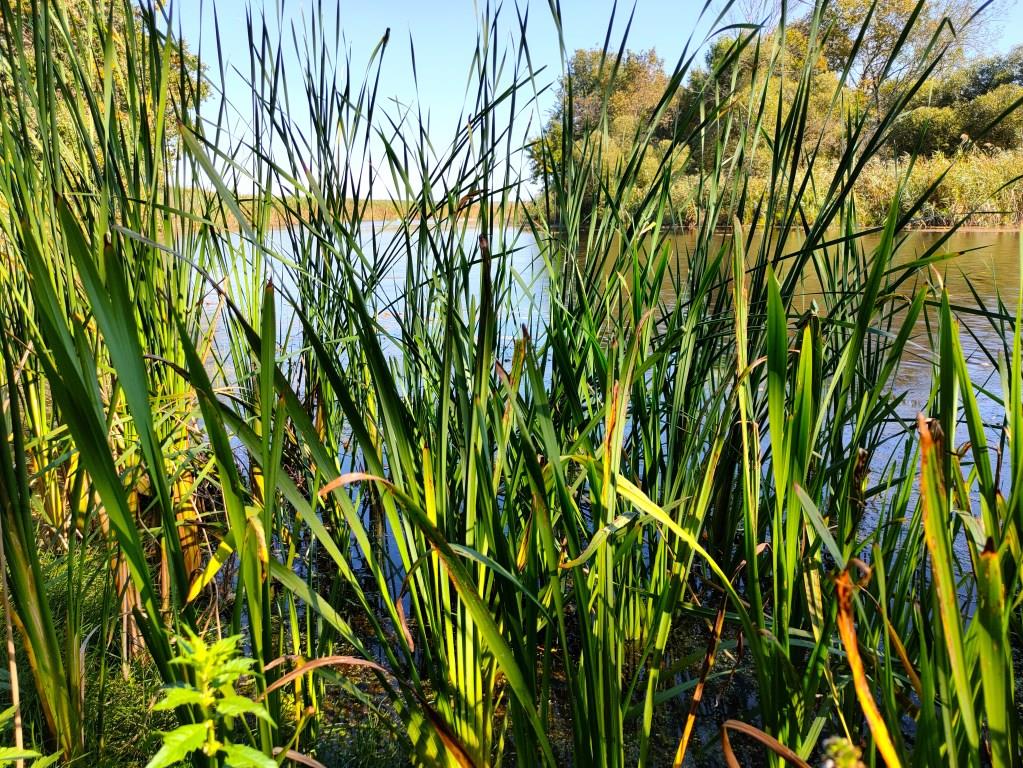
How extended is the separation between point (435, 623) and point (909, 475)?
539 millimetres

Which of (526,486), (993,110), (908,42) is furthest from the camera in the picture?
(993,110)

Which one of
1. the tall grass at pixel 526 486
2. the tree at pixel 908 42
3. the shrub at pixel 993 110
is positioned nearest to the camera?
the tall grass at pixel 526 486

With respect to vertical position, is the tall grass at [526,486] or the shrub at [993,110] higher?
the shrub at [993,110]

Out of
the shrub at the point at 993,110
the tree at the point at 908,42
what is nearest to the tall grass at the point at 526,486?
the tree at the point at 908,42

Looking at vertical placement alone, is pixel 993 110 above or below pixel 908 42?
above

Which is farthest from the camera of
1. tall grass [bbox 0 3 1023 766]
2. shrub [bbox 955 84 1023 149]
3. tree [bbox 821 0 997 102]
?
shrub [bbox 955 84 1023 149]

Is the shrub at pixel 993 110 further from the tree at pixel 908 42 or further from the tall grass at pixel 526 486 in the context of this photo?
the tall grass at pixel 526 486

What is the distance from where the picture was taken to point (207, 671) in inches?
19.8

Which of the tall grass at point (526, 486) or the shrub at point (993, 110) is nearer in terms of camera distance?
the tall grass at point (526, 486)

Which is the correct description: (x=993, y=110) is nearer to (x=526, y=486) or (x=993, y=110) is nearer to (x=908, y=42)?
(x=908, y=42)

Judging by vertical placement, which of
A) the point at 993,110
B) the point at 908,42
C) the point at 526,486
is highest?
the point at 993,110

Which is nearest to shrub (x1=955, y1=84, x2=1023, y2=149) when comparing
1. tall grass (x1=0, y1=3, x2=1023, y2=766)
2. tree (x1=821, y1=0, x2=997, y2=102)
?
tree (x1=821, y1=0, x2=997, y2=102)

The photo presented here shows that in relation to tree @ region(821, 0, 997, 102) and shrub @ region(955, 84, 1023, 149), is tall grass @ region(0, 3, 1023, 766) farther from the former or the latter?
shrub @ region(955, 84, 1023, 149)

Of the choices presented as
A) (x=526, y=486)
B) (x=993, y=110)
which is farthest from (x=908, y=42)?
(x=993, y=110)
